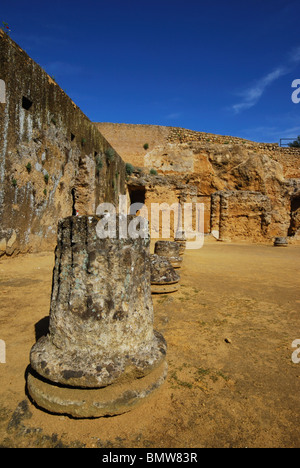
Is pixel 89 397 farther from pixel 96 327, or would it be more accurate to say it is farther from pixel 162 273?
pixel 162 273

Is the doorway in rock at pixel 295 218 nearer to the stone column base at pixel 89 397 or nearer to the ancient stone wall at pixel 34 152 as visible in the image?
the ancient stone wall at pixel 34 152

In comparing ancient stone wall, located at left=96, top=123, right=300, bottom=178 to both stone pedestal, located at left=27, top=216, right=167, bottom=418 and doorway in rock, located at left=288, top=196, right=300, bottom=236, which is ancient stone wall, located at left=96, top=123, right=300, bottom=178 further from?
stone pedestal, located at left=27, top=216, right=167, bottom=418

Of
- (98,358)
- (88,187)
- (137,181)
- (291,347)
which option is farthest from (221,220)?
(98,358)

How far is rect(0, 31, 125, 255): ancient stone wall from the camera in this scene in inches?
236

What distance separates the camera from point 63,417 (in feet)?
5.97

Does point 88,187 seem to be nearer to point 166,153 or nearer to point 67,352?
point 67,352

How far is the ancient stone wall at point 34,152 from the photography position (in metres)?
5.98

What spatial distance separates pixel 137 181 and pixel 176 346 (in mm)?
A: 15092

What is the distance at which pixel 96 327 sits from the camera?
6.86ft

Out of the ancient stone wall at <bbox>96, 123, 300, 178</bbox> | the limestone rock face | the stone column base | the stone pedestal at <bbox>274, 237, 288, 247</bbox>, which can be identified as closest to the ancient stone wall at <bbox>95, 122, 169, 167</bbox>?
the ancient stone wall at <bbox>96, 123, 300, 178</bbox>

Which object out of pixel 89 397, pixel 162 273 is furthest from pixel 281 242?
pixel 89 397

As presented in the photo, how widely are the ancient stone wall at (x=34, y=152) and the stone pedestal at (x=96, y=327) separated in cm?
454

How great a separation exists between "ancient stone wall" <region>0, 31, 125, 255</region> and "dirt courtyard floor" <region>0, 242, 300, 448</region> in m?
2.40

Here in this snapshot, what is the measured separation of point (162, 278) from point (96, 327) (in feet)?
9.36
